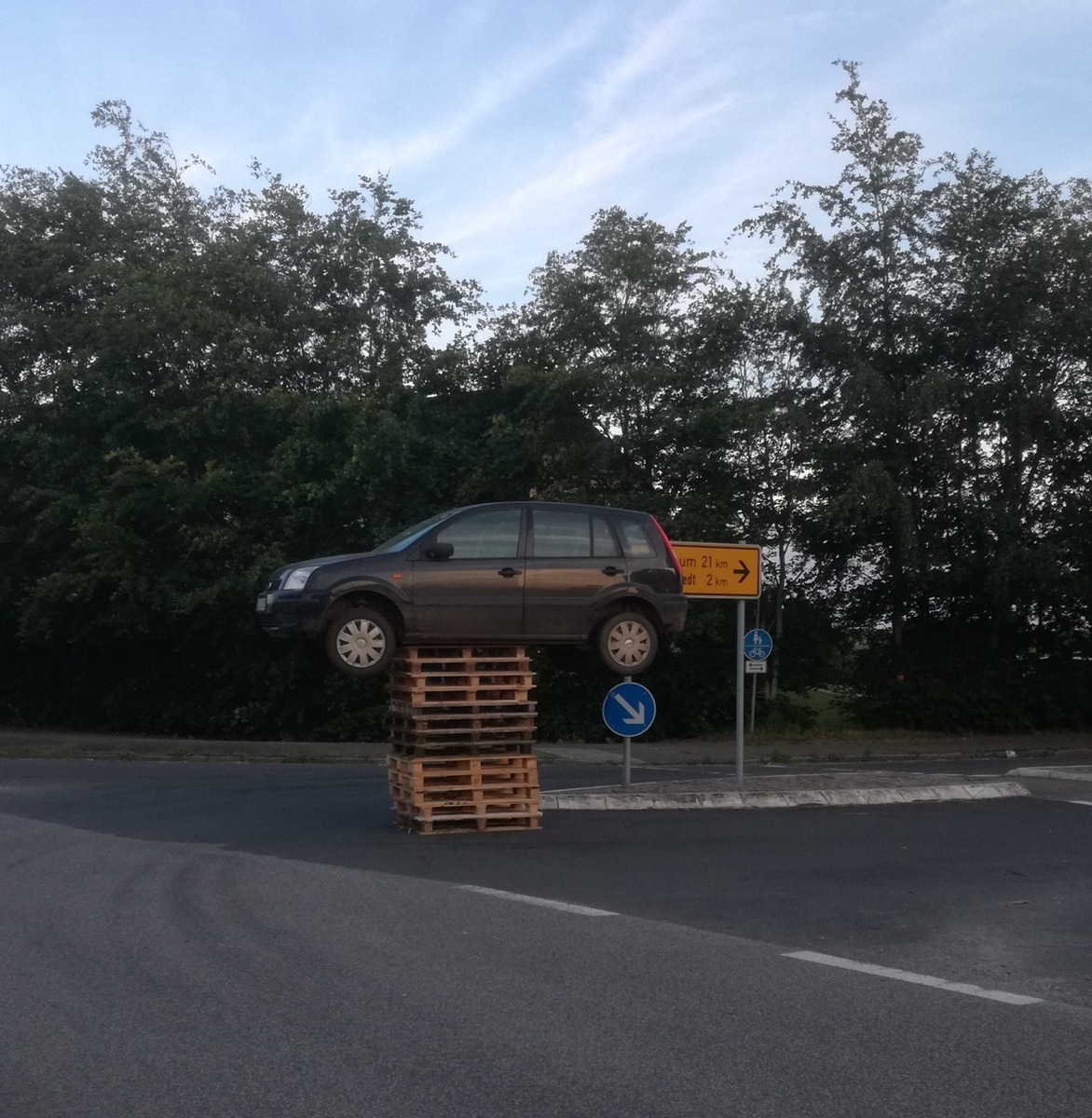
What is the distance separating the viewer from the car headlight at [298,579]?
1272cm

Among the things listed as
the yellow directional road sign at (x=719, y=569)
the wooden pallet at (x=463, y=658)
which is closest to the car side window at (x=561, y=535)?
the wooden pallet at (x=463, y=658)

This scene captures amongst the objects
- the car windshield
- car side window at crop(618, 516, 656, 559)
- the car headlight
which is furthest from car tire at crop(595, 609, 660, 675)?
the car headlight

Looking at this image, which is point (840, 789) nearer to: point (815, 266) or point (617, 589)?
point (617, 589)

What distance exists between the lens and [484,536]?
43.2 feet

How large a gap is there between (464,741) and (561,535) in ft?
7.16

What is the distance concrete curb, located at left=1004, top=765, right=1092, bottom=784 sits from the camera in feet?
63.5

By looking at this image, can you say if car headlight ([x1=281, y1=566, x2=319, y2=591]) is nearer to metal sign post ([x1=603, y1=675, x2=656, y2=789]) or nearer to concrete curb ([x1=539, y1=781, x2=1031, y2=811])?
concrete curb ([x1=539, y1=781, x2=1031, y2=811])

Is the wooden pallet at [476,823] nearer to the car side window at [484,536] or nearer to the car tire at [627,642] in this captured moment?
the car tire at [627,642]

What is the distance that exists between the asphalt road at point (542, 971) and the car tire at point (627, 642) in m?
1.57

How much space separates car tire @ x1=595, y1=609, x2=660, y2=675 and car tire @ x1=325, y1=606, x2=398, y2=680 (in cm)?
200

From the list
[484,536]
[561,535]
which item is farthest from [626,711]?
[484,536]

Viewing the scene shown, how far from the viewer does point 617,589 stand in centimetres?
1336

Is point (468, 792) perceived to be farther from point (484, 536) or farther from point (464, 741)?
point (484, 536)

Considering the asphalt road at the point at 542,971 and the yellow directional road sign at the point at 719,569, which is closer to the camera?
the asphalt road at the point at 542,971
